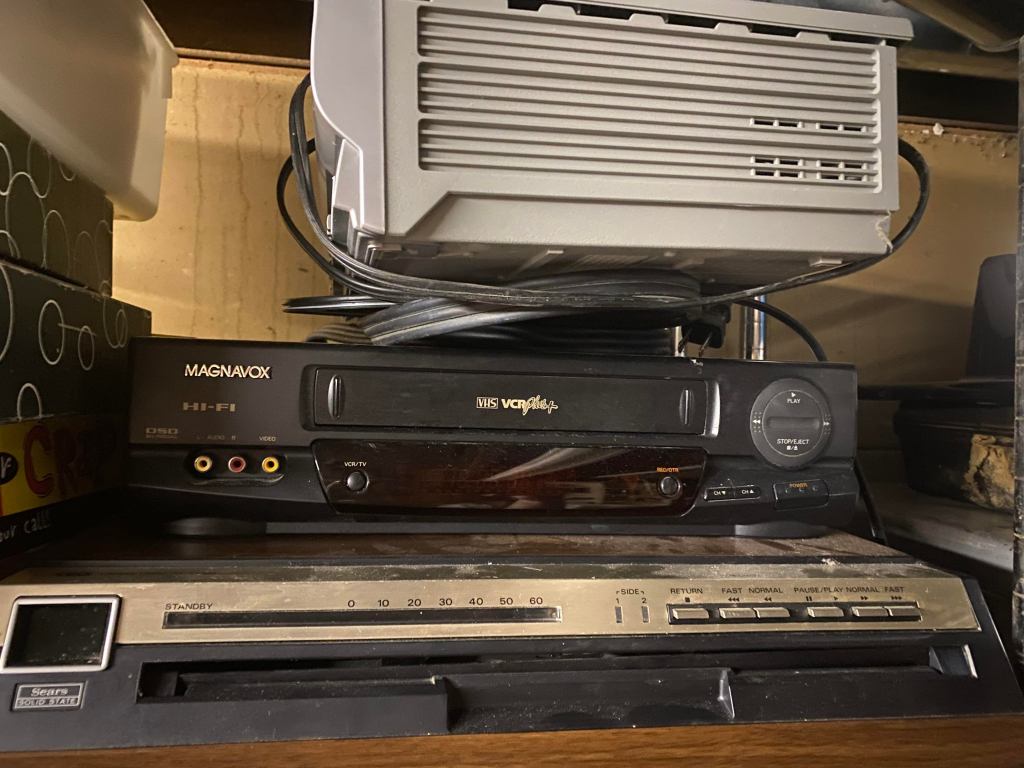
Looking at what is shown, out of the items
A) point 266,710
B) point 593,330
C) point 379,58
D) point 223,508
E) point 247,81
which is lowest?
point 266,710

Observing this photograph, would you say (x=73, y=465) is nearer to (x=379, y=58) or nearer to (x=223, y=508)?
(x=223, y=508)

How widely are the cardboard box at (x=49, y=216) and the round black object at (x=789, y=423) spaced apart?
616 millimetres

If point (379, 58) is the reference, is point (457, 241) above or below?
below

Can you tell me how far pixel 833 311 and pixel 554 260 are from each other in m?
0.83

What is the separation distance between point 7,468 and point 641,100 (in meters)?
0.52

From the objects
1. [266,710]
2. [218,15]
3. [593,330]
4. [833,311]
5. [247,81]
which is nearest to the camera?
[266,710]

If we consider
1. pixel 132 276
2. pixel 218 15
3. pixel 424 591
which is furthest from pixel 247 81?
pixel 424 591

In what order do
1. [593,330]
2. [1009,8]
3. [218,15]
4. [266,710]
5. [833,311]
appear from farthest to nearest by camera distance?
[833,311], [218,15], [593,330], [1009,8], [266,710]

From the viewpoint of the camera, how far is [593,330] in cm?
67

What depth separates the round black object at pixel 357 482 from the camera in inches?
22.3

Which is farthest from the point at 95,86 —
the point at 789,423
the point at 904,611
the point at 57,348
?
the point at 904,611

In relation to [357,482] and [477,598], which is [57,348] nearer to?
[357,482]

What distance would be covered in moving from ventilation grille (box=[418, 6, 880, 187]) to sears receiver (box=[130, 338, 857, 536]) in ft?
0.55

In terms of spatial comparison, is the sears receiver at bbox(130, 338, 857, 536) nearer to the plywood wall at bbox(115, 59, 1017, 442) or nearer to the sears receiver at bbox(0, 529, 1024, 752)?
the sears receiver at bbox(0, 529, 1024, 752)
